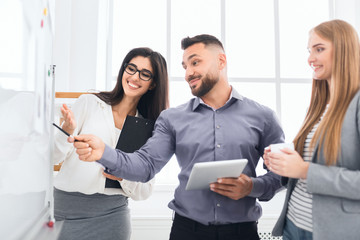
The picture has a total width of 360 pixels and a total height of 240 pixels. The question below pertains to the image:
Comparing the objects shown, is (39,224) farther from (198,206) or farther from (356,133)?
(356,133)

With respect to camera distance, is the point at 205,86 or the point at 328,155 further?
the point at 205,86

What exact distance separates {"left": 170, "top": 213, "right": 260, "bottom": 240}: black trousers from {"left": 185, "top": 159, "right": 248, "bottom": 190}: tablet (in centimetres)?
20

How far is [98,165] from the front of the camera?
5.27ft

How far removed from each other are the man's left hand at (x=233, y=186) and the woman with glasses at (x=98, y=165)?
516mm

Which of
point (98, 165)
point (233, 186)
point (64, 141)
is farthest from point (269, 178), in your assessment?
point (64, 141)

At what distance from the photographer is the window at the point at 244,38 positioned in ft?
10.0

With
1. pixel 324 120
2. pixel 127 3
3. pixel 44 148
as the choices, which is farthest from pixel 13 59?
pixel 127 3

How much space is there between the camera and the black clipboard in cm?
157

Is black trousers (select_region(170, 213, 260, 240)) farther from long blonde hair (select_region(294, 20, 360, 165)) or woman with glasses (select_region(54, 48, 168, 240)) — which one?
long blonde hair (select_region(294, 20, 360, 165))

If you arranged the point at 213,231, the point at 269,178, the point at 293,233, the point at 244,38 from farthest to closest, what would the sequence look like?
the point at 244,38 < the point at 269,178 < the point at 213,231 < the point at 293,233

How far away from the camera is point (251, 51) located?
3143 mm

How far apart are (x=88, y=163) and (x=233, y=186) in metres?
0.77

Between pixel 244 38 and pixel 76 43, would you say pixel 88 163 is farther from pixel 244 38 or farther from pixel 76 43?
pixel 244 38

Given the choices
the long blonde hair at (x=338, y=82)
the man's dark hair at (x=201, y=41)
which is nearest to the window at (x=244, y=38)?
the man's dark hair at (x=201, y=41)
